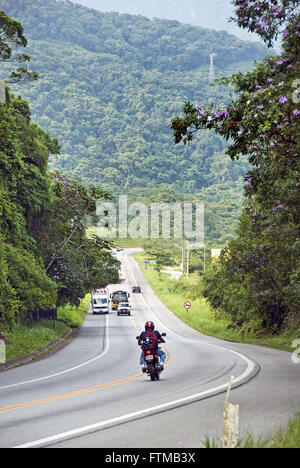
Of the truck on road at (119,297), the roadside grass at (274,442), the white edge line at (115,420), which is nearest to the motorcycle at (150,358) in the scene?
the white edge line at (115,420)

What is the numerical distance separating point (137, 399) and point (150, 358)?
12.3ft

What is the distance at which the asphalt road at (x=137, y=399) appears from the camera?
29.9 feet

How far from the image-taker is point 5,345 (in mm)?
27609

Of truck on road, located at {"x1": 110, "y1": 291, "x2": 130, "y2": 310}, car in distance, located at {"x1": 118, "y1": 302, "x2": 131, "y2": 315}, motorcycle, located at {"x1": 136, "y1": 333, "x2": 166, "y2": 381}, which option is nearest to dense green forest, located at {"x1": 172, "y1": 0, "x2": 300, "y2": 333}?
motorcycle, located at {"x1": 136, "y1": 333, "x2": 166, "y2": 381}

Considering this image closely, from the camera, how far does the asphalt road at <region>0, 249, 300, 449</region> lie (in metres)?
9.12

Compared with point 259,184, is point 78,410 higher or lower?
lower

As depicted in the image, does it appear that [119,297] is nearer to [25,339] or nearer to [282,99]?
[25,339]

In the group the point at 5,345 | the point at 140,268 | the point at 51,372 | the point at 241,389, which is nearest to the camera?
the point at 241,389

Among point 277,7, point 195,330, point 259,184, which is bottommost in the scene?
point 195,330

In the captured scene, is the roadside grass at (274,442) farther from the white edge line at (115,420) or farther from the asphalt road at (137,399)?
the white edge line at (115,420)

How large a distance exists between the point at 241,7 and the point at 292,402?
354 inches

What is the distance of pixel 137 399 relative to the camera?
1331 centimetres

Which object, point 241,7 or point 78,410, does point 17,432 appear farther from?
point 241,7
